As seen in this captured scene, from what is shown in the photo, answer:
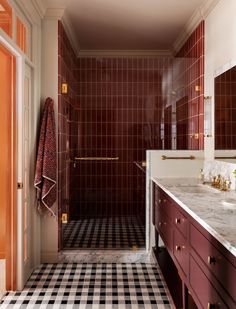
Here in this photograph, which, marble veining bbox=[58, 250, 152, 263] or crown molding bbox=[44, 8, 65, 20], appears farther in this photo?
marble veining bbox=[58, 250, 152, 263]

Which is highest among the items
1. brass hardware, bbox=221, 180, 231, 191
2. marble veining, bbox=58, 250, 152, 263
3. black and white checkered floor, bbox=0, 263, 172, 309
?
brass hardware, bbox=221, 180, 231, 191

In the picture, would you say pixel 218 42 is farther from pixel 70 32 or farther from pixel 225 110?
pixel 70 32

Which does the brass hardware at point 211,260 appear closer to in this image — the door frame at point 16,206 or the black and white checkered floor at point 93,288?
the black and white checkered floor at point 93,288

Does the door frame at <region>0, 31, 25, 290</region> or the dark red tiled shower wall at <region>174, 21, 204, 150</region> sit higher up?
the dark red tiled shower wall at <region>174, 21, 204, 150</region>

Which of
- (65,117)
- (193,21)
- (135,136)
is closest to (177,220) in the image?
(65,117)

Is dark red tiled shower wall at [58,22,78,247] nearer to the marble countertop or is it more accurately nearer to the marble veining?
the marble veining

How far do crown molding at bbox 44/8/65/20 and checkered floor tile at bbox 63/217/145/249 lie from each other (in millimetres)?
2135

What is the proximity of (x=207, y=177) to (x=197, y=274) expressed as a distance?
164cm

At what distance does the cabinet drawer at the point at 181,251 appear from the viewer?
188cm

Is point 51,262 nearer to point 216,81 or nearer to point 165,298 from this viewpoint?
point 165,298

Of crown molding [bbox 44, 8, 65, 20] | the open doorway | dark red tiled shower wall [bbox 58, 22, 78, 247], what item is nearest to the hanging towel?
dark red tiled shower wall [bbox 58, 22, 78, 247]

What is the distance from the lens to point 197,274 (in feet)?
5.35

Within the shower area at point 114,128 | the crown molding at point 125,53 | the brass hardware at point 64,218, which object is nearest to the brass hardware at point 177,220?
the brass hardware at point 64,218

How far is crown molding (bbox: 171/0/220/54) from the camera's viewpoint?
9.64ft
